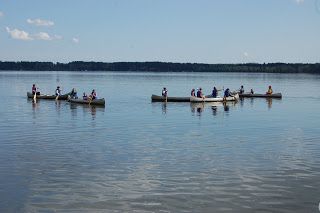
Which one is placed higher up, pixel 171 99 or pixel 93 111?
pixel 171 99

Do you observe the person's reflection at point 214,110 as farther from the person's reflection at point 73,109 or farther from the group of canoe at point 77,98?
the person's reflection at point 73,109

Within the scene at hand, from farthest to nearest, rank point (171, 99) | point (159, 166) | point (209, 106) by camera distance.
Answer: point (171, 99)
point (209, 106)
point (159, 166)

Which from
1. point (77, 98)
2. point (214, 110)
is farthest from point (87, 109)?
point (214, 110)

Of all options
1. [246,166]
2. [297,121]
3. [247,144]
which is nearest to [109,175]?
[246,166]

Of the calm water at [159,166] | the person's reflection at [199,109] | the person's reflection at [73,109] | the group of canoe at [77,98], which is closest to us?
the calm water at [159,166]

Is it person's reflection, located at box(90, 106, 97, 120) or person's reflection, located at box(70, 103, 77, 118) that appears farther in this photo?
person's reflection, located at box(70, 103, 77, 118)

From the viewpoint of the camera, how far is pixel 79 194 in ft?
56.0

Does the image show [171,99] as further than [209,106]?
Yes

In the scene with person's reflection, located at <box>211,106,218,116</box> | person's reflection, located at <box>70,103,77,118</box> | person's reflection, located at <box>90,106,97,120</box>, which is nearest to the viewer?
person's reflection, located at <box>90,106,97,120</box>

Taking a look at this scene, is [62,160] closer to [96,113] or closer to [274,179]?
[274,179]

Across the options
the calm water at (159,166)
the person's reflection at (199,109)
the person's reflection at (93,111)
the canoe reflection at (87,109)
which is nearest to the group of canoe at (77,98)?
the canoe reflection at (87,109)

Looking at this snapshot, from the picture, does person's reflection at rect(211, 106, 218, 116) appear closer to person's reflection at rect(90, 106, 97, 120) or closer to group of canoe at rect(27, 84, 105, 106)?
person's reflection at rect(90, 106, 97, 120)

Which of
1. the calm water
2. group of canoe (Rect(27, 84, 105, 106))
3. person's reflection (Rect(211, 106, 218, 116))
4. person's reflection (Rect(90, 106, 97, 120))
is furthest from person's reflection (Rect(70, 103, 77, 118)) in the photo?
person's reflection (Rect(211, 106, 218, 116))

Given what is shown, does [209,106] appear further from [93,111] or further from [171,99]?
[93,111]
